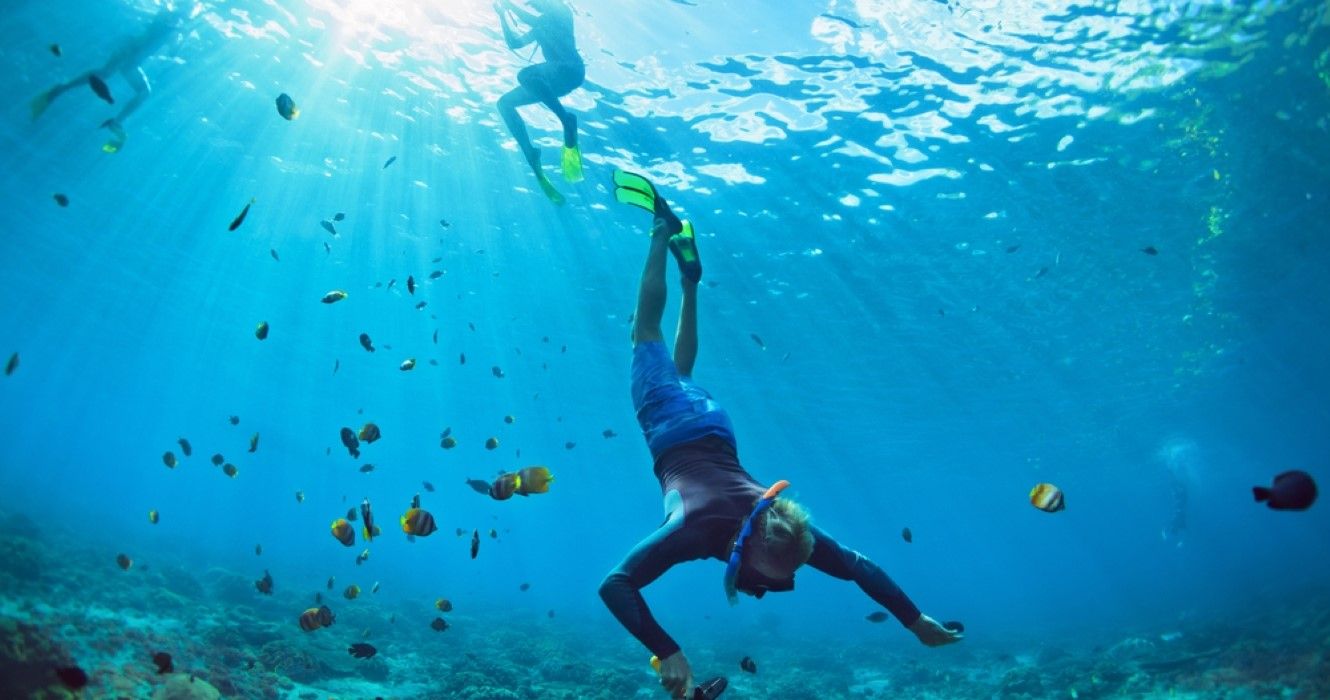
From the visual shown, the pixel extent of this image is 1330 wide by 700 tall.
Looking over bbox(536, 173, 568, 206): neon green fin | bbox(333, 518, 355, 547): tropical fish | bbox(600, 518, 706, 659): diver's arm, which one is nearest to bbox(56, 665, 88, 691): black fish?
bbox(333, 518, 355, 547): tropical fish

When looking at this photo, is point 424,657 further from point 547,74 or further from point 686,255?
point 547,74

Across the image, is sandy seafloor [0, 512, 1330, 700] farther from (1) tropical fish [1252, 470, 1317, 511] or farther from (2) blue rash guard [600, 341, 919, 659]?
(1) tropical fish [1252, 470, 1317, 511]

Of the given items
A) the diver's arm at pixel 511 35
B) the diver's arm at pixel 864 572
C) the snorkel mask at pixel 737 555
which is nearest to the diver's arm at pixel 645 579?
the snorkel mask at pixel 737 555

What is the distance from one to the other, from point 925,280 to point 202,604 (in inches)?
1008

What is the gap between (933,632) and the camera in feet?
14.9

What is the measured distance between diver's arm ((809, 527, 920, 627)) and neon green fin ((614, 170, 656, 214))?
452 cm

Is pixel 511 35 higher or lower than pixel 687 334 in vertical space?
higher

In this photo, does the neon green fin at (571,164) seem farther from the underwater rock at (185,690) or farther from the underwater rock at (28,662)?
the underwater rock at (28,662)

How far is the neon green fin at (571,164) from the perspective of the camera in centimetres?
975

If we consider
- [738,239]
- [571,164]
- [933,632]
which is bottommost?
[933,632]

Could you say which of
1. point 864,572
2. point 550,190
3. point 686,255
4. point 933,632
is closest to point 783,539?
point 864,572

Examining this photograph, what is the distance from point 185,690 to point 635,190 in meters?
8.73

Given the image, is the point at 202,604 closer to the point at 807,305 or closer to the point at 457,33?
the point at 457,33

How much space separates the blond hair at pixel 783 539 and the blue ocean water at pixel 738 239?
8.43m
